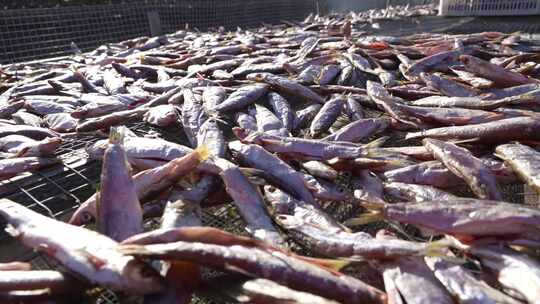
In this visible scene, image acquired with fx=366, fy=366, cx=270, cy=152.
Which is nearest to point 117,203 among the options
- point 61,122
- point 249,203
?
point 249,203

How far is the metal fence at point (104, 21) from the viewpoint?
9297mm

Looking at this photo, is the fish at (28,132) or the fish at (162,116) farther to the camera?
the fish at (162,116)

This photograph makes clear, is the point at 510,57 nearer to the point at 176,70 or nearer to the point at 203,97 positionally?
→ the point at 203,97

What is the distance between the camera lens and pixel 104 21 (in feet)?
36.3

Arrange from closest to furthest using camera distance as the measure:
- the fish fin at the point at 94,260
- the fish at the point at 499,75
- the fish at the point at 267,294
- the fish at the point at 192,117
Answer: the fish at the point at 267,294 < the fish fin at the point at 94,260 < the fish at the point at 192,117 < the fish at the point at 499,75

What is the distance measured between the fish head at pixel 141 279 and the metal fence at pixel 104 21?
9.82 m

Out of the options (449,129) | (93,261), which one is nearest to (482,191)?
(449,129)

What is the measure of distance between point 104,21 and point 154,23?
63.2 inches

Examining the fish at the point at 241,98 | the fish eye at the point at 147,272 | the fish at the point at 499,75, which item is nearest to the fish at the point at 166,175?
the fish eye at the point at 147,272

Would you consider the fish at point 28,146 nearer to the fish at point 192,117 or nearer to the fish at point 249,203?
the fish at point 192,117

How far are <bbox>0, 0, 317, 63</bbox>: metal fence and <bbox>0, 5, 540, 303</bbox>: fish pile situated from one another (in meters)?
4.98

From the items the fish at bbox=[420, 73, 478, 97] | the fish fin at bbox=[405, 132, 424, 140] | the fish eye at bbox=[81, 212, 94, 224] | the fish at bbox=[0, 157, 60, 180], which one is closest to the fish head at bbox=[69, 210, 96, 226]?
the fish eye at bbox=[81, 212, 94, 224]

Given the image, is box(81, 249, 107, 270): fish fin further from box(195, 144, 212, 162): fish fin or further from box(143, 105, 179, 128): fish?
box(143, 105, 179, 128): fish

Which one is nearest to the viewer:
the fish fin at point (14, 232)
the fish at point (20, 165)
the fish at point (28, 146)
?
the fish fin at point (14, 232)
